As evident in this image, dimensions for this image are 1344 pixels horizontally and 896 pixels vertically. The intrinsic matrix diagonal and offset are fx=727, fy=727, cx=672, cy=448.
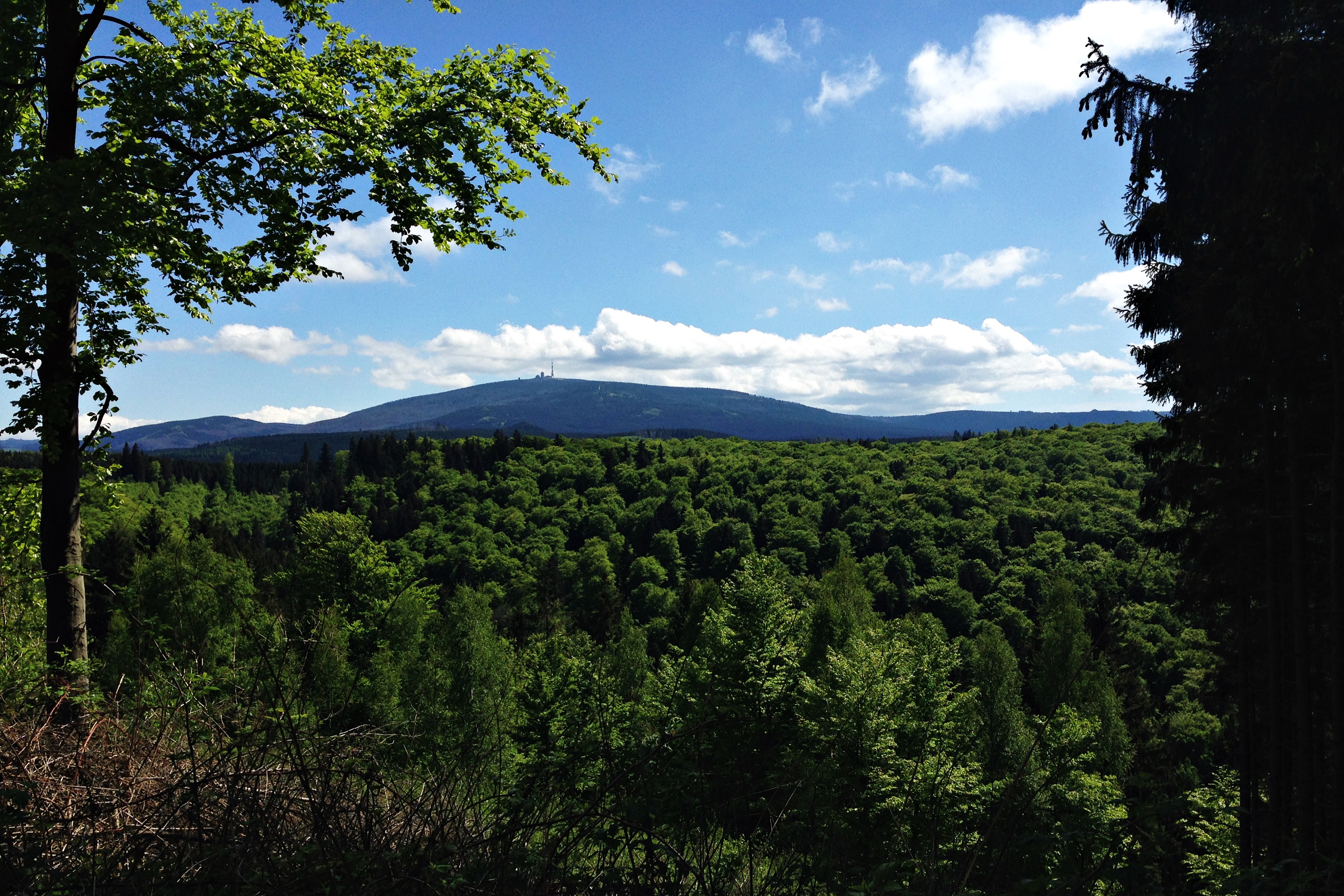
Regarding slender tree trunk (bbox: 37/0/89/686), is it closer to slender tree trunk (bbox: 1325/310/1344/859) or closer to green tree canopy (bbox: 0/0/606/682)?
green tree canopy (bbox: 0/0/606/682)

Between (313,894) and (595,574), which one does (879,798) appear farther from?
(595,574)

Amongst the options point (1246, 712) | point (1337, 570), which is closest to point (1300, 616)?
point (1337, 570)

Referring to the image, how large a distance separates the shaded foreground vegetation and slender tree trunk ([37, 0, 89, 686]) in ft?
1.07

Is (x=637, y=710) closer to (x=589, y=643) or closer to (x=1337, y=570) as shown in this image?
(x=589, y=643)

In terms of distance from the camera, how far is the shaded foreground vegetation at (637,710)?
9.91ft

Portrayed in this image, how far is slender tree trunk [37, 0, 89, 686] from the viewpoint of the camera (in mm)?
6273

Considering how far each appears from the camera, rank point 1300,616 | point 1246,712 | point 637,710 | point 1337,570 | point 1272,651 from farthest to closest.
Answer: point 637,710, point 1246,712, point 1272,651, point 1300,616, point 1337,570

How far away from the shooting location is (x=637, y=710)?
20172 mm

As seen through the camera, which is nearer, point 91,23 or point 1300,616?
point 91,23

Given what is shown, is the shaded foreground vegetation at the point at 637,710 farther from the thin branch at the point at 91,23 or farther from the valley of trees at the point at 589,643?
the thin branch at the point at 91,23

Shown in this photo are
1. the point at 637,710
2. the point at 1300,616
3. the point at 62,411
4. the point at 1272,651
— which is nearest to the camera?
the point at 62,411

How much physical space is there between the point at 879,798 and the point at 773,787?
18164 millimetres

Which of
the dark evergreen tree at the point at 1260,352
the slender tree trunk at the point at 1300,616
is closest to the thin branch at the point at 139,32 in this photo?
the dark evergreen tree at the point at 1260,352

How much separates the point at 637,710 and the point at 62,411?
1644 cm
